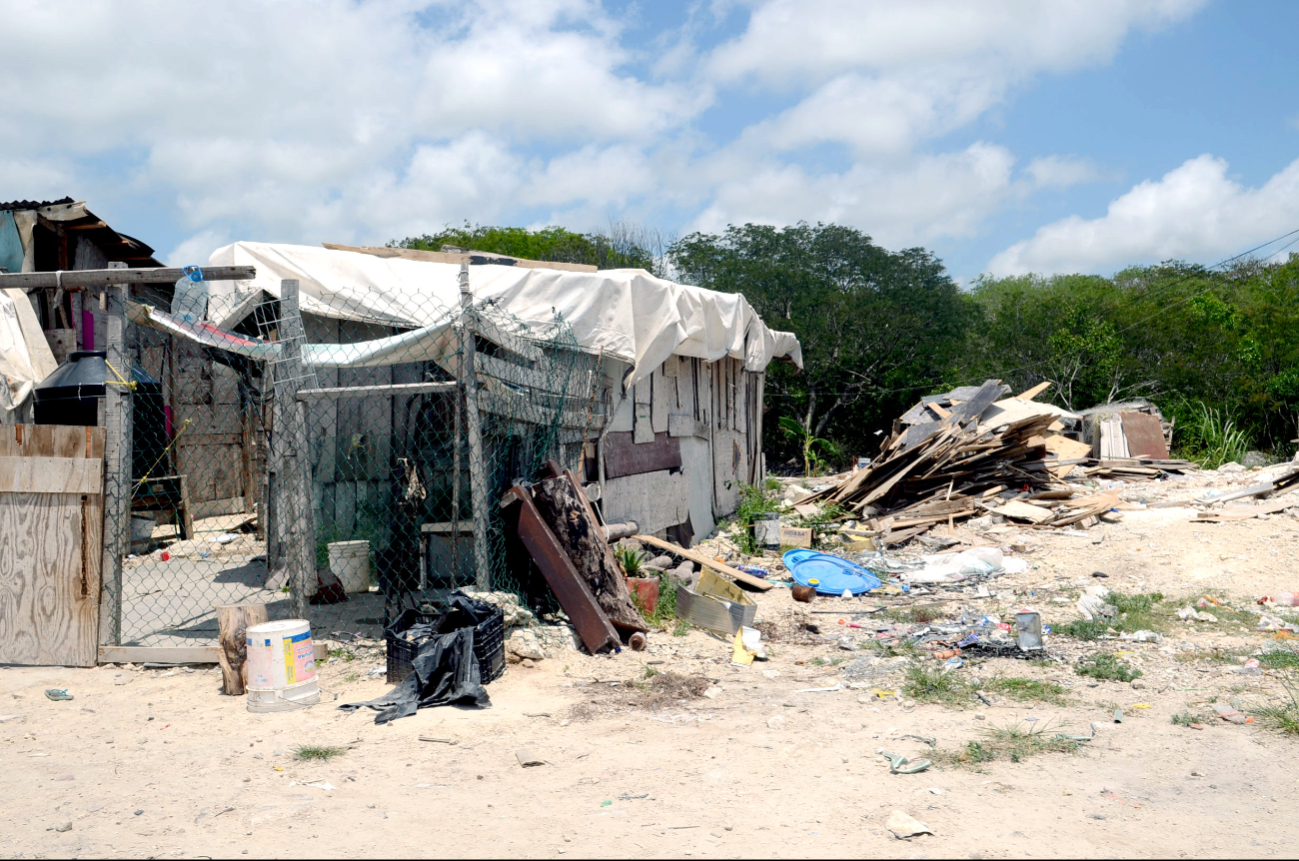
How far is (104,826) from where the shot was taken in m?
3.37

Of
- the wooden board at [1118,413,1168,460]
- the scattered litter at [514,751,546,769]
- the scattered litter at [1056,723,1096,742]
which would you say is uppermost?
the wooden board at [1118,413,1168,460]

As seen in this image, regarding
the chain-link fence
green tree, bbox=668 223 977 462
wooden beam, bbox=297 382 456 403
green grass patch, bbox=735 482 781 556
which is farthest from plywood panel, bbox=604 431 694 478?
green tree, bbox=668 223 977 462

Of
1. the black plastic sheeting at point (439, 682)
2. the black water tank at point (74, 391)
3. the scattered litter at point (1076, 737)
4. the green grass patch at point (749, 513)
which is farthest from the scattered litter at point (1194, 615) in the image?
the black water tank at point (74, 391)

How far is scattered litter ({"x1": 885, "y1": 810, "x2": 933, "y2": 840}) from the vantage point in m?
3.22

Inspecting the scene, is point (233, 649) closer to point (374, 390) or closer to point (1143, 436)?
point (374, 390)

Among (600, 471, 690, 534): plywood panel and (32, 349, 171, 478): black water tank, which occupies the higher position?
(32, 349, 171, 478): black water tank

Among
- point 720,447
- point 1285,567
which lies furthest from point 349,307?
point 1285,567

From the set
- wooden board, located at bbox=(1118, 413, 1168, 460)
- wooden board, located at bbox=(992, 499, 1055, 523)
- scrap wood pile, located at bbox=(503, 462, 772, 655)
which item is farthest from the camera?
wooden board, located at bbox=(1118, 413, 1168, 460)

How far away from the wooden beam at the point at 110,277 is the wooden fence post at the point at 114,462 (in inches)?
3.4

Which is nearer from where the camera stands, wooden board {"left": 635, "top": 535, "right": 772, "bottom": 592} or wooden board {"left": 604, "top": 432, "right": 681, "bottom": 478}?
wooden board {"left": 635, "top": 535, "right": 772, "bottom": 592}

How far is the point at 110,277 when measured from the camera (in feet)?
17.6

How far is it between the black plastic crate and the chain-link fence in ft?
1.69

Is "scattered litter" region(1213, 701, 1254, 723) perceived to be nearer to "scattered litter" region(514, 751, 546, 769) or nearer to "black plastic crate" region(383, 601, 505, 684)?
"scattered litter" region(514, 751, 546, 769)

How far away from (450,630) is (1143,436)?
52.9ft
